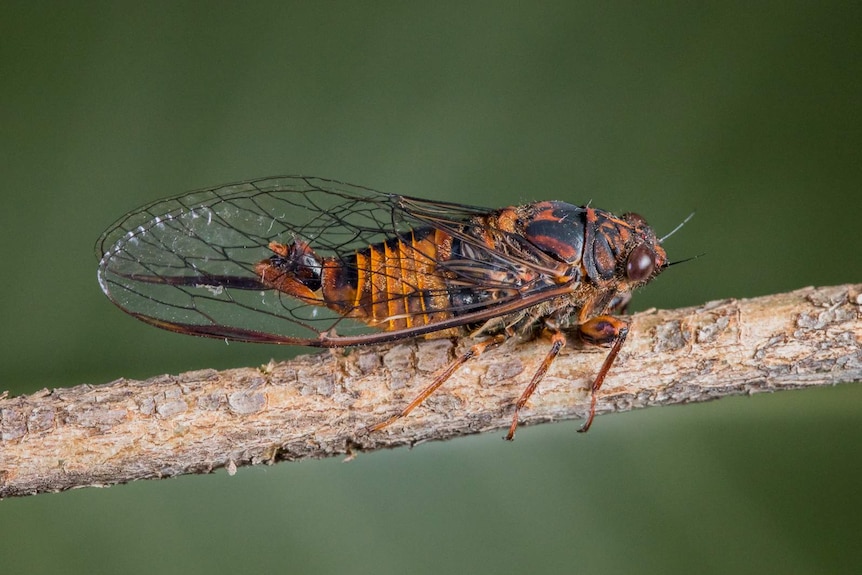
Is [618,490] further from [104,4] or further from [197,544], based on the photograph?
[104,4]

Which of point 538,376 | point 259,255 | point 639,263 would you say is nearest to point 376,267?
point 259,255

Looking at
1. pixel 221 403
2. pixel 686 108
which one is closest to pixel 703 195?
pixel 686 108

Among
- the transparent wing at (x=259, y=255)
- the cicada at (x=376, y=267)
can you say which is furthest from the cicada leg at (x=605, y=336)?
the transparent wing at (x=259, y=255)

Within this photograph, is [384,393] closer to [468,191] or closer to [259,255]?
[259,255]

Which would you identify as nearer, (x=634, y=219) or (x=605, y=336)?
(x=605, y=336)

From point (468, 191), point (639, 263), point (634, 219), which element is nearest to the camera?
point (639, 263)

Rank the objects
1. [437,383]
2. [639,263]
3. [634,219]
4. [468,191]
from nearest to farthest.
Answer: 1. [437,383]
2. [639,263]
3. [634,219]
4. [468,191]

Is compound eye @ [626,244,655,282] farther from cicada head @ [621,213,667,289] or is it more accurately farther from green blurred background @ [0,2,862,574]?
green blurred background @ [0,2,862,574]
